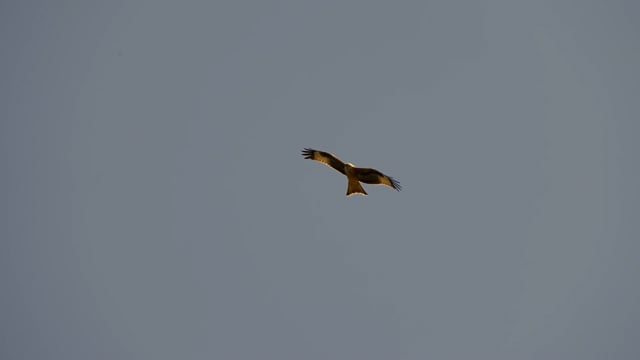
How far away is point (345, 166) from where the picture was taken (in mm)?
21422

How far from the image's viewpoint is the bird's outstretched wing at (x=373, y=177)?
824 inches

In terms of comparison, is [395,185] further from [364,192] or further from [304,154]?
[304,154]

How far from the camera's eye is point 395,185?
20750 millimetres

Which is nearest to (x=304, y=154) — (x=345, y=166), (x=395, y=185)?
(x=345, y=166)

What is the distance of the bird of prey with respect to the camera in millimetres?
21031

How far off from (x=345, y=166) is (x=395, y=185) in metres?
1.40

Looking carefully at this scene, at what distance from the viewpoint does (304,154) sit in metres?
21.9

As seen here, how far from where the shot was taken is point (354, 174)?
837 inches

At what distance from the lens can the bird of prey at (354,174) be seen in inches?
828

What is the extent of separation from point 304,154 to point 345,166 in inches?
44.5

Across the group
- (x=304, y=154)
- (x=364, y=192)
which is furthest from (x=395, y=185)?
(x=304, y=154)

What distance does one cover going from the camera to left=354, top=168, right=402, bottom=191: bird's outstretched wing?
20931mm

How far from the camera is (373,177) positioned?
2122 cm

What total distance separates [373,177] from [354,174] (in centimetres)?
46
